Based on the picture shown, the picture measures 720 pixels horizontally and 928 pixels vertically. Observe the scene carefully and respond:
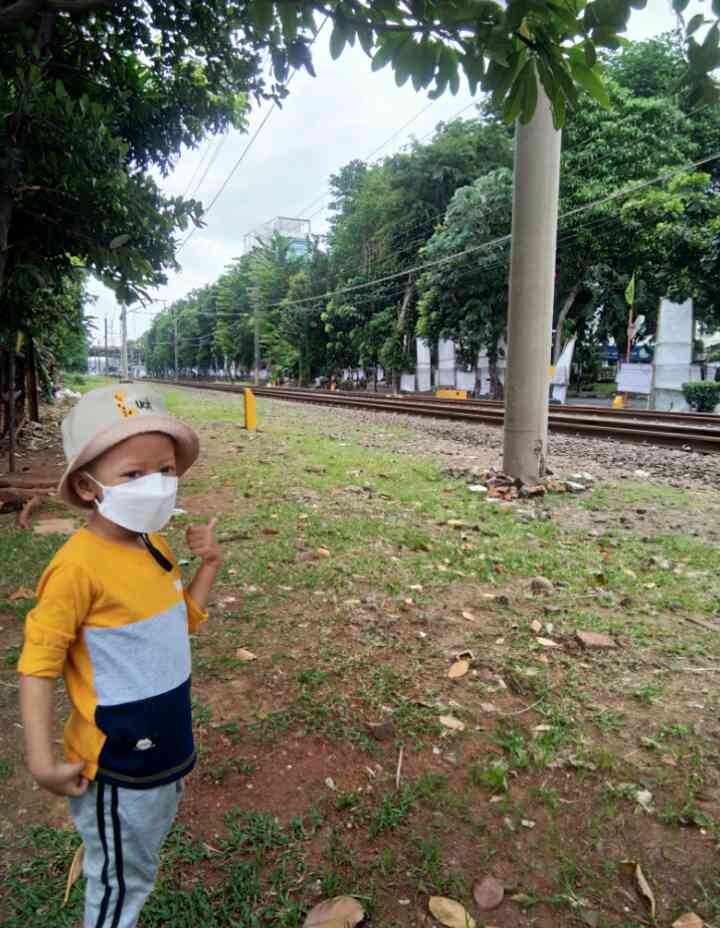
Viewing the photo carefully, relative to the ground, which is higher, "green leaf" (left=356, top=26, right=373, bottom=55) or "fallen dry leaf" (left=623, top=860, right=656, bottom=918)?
"green leaf" (left=356, top=26, right=373, bottom=55)

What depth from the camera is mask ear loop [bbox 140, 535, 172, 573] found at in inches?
61.6

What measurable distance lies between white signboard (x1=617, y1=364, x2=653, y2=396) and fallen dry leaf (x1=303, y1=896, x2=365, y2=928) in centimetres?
2793

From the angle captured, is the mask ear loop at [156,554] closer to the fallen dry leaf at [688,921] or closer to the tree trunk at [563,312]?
the fallen dry leaf at [688,921]

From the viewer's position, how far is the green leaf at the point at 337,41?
2.64m

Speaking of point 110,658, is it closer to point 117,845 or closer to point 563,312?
point 117,845

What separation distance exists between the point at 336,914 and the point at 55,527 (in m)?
4.79

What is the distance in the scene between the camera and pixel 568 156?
25141mm

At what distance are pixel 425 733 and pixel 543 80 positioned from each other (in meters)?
2.64

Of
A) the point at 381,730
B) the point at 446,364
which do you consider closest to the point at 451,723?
the point at 381,730

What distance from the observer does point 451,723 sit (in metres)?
2.69

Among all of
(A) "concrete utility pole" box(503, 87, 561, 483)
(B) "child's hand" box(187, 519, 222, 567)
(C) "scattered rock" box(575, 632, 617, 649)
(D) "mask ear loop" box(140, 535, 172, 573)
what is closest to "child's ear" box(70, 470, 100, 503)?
(D) "mask ear loop" box(140, 535, 172, 573)

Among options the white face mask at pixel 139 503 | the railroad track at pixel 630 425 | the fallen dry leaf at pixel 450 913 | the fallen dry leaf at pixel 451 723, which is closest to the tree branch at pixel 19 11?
the white face mask at pixel 139 503

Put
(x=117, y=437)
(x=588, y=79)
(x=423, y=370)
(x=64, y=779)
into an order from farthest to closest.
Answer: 1. (x=423, y=370)
2. (x=588, y=79)
3. (x=117, y=437)
4. (x=64, y=779)

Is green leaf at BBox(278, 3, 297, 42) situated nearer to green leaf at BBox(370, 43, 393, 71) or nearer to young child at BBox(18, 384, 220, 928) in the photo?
green leaf at BBox(370, 43, 393, 71)
